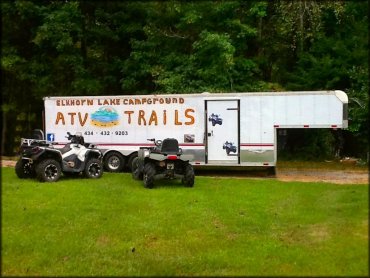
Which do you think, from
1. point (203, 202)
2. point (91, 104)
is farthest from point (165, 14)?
point (203, 202)

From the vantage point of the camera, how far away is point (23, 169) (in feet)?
46.3

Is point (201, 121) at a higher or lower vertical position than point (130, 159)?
higher

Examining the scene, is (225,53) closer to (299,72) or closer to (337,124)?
(299,72)

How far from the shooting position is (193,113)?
15797 millimetres

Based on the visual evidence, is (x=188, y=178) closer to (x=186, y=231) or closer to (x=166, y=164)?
(x=166, y=164)

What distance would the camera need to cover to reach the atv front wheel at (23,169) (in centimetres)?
1401

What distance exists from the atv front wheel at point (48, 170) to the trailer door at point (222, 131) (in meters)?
4.67

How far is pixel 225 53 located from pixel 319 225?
16.7m

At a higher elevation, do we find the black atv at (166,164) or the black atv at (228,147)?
the black atv at (228,147)

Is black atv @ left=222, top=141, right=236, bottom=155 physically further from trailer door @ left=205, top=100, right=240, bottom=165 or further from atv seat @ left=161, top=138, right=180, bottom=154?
atv seat @ left=161, top=138, right=180, bottom=154

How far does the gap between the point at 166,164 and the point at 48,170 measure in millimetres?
3275

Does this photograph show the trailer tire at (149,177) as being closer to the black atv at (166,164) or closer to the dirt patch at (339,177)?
the black atv at (166,164)

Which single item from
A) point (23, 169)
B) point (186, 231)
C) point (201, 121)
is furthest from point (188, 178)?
point (186, 231)

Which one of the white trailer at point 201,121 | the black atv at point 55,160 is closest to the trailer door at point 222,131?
the white trailer at point 201,121
